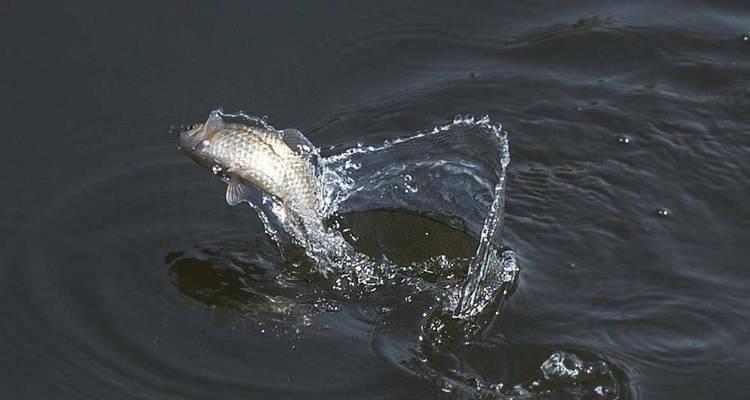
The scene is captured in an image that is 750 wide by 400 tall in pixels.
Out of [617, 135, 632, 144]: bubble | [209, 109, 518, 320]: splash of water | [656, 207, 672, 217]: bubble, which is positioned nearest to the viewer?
[209, 109, 518, 320]: splash of water

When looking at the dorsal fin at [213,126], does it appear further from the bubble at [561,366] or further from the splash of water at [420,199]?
the bubble at [561,366]

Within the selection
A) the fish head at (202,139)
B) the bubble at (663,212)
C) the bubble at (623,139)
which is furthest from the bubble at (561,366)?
the bubble at (623,139)

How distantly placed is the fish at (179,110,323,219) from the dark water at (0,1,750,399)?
44 cm

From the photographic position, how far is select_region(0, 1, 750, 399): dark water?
4742mm

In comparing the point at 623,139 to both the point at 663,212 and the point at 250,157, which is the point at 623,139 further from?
the point at 250,157

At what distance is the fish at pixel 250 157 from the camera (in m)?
4.69

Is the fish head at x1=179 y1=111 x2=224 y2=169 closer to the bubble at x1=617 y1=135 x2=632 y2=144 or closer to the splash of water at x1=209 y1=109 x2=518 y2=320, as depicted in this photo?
the splash of water at x1=209 y1=109 x2=518 y2=320

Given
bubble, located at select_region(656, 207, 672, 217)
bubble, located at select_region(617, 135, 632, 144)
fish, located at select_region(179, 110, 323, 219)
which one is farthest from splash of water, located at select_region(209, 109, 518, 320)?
bubble, located at select_region(656, 207, 672, 217)

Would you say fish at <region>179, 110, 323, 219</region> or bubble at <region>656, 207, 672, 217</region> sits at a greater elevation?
bubble at <region>656, 207, 672, 217</region>

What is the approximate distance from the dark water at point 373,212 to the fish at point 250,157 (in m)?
0.44

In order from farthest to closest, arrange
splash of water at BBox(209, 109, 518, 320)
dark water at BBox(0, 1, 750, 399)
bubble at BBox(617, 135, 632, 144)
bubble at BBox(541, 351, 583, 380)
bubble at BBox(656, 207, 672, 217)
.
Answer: bubble at BBox(617, 135, 632, 144) < bubble at BBox(656, 207, 672, 217) < splash of water at BBox(209, 109, 518, 320) < dark water at BBox(0, 1, 750, 399) < bubble at BBox(541, 351, 583, 380)

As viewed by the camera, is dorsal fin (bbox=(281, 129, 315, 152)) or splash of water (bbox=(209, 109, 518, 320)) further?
splash of water (bbox=(209, 109, 518, 320))

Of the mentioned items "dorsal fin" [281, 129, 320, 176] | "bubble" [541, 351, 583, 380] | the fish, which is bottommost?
"bubble" [541, 351, 583, 380]

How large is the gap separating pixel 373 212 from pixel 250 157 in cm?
89
